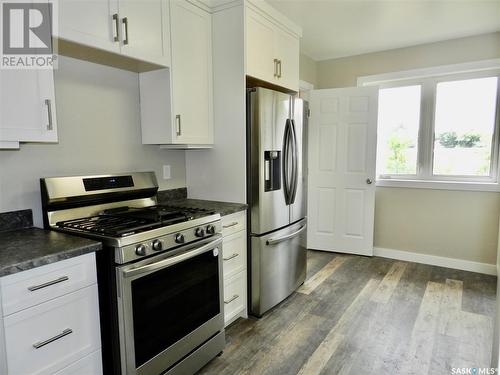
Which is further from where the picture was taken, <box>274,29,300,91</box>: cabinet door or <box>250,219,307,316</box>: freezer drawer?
<box>274,29,300,91</box>: cabinet door

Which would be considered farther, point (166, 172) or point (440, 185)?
point (440, 185)

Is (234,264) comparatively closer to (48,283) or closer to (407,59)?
(48,283)

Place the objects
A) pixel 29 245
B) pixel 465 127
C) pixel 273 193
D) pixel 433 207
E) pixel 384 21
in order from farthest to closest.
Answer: pixel 433 207 < pixel 465 127 < pixel 384 21 < pixel 273 193 < pixel 29 245

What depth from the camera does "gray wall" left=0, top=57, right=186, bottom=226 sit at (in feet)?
5.72

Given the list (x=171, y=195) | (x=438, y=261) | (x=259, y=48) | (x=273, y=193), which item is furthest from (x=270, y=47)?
(x=438, y=261)

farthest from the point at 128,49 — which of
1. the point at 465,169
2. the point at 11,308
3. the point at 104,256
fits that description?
the point at 465,169

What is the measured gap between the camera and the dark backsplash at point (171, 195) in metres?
2.58

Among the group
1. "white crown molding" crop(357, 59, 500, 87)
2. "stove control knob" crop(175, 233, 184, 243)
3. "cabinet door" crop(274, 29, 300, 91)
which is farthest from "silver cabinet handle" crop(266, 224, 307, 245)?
"white crown molding" crop(357, 59, 500, 87)

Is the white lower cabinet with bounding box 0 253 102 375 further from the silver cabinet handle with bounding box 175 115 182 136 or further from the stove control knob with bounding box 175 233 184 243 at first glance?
the silver cabinet handle with bounding box 175 115 182 136

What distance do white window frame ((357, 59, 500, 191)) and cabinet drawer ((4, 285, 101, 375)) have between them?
355cm

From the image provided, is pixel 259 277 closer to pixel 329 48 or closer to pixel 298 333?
pixel 298 333

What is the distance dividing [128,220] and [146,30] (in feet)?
3.77

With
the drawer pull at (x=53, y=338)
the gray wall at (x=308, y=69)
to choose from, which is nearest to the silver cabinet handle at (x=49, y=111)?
the drawer pull at (x=53, y=338)

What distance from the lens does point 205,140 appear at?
2475mm
